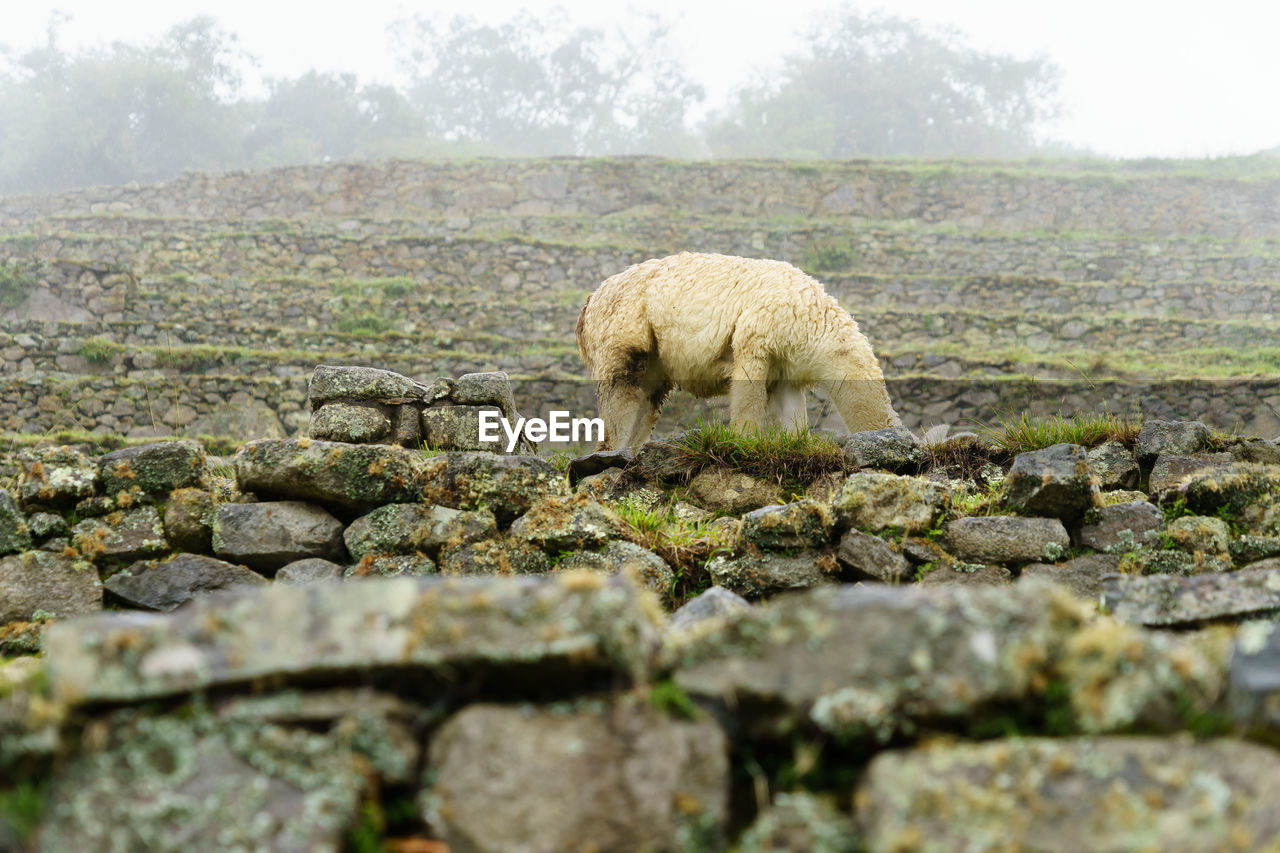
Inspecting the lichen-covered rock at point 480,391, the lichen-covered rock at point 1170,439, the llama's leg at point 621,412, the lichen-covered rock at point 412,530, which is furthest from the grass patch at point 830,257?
the lichen-covered rock at point 412,530

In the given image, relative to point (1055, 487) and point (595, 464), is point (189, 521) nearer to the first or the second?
point (595, 464)

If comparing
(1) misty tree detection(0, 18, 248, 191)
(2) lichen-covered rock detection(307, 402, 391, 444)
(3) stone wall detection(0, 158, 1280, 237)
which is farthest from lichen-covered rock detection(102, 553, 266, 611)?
(1) misty tree detection(0, 18, 248, 191)

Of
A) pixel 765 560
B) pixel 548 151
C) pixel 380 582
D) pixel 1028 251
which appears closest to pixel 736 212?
pixel 1028 251

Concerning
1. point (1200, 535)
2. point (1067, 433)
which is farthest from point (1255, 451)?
point (1200, 535)

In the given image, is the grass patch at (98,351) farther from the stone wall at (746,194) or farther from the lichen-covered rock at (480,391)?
the stone wall at (746,194)

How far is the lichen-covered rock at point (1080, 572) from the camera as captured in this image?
427cm

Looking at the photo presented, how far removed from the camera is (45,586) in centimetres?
441

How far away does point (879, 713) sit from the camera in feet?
5.77

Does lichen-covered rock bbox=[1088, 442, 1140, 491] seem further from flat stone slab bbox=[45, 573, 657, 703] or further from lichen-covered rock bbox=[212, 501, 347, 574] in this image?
flat stone slab bbox=[45, 573, 657, 703]

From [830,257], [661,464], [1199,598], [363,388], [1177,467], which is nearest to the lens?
[1199,598]

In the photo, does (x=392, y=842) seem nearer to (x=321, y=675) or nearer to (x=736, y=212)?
(x=321, y=675)

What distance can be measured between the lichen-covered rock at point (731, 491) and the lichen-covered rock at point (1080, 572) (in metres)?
1.59

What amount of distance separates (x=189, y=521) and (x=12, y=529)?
0.72 metres

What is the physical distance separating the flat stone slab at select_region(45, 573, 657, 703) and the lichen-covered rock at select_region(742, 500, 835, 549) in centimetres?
264
